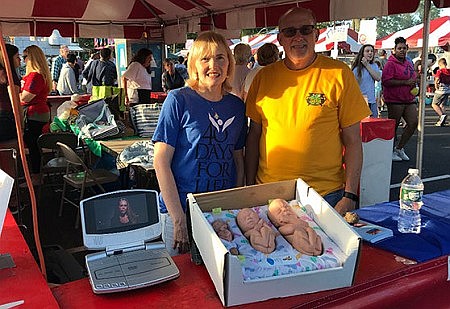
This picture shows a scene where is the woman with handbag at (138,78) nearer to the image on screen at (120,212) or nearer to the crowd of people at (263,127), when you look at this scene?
the crowd of people at (263,127)

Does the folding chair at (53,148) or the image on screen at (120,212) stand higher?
the image on screen at (120,212)

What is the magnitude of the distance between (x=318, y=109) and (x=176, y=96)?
59 cm

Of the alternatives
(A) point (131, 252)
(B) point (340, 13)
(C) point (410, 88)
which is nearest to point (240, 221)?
(A) point (131, 252)

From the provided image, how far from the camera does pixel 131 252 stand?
1.30 meters

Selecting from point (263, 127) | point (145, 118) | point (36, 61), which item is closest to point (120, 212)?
point (263, 127)

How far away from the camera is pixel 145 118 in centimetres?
447

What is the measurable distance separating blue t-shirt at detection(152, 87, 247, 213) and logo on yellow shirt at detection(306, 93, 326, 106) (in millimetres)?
305

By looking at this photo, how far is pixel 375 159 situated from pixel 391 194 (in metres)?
1.20

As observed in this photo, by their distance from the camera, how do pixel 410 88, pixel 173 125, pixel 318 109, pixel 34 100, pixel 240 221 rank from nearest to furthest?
pixel 240 221, pixel 173 125, pixel 318 109, pixel 34 100, pixel 410 88

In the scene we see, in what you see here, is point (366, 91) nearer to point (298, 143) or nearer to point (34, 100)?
point (34, 100)

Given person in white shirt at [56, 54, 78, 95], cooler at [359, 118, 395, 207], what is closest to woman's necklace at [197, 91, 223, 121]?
cooler at [359, 118, 395, 207]

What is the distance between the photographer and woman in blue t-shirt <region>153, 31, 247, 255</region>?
1.71 m

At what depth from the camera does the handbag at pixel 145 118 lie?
4.44 meters

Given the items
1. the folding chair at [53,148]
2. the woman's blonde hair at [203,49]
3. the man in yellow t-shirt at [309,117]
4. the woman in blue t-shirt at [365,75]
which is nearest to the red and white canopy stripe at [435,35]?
the woman in blue t-shirt at [365,75]
